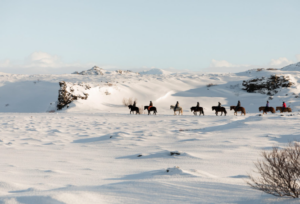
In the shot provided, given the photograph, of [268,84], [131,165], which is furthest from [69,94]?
[268,84]

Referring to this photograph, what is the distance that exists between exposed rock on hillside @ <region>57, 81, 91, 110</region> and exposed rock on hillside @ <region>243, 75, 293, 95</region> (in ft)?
82.1

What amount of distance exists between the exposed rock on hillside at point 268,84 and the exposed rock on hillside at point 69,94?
25021 mm

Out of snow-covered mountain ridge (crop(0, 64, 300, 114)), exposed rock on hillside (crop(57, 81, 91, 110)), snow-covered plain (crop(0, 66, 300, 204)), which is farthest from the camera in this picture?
snow-covered mountain ridge (crop(0, 64, 300, 114))

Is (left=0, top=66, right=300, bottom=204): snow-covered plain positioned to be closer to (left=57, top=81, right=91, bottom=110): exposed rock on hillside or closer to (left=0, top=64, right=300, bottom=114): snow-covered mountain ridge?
(left=57, top=81, right=91, bottom=110): exposed rock on hillside

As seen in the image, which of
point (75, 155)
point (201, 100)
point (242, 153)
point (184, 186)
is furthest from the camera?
point (201, 100)

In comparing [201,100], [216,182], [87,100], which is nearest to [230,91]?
[201,100]

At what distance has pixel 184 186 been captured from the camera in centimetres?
365

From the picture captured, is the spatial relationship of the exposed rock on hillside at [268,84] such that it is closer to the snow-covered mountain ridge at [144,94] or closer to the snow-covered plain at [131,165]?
the snow-covered mountain ridge at [144,94]

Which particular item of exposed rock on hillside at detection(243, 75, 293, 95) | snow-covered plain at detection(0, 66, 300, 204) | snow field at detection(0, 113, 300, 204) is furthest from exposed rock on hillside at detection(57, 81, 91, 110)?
exposed rock on hillside at detection(243, 75, 293, 95)

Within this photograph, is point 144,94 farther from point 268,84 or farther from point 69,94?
point 268,84

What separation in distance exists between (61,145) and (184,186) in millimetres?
6200

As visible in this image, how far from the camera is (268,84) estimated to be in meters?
37.6

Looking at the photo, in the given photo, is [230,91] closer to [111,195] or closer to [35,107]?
[35,107]

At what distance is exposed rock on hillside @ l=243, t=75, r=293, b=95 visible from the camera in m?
37.2
